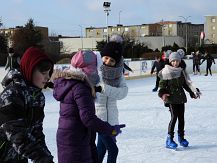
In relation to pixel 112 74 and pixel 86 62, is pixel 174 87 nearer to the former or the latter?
pixel 112 74

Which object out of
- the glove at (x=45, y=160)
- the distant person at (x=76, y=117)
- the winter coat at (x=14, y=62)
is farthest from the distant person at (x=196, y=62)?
the glove at (x=45, y=160)

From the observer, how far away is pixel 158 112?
9.16 m

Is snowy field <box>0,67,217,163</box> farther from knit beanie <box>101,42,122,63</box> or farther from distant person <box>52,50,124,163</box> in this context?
distant person <box>52,50,124,163</box>

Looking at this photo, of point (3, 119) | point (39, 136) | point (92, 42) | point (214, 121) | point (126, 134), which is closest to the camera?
point (3, 119)

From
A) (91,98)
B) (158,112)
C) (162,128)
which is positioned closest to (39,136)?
(91,98)

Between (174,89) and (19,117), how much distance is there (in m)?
3.66

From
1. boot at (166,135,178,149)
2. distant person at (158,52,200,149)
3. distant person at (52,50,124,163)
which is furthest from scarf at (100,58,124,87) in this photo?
boot at (166,135,178,149)

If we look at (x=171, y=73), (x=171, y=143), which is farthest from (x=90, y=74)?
(x=171, y=143)

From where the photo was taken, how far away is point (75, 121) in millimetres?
3000

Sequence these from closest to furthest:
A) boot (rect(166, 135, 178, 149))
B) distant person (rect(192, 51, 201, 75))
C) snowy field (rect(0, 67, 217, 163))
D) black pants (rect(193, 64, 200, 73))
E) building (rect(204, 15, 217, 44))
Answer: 1. snowy field (rect(0, 67, 217, 163))
2. boot (rect(166, 135, 178, 149))
3. distant person (rect(192, 51, 201, 75))
4. black pants (rect(193, 64, 200, 73))
5. building (rect(204, 15, 217, 44))

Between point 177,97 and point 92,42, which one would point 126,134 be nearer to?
point 177,97

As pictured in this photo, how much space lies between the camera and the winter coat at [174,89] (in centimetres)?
563

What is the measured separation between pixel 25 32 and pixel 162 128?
118ft

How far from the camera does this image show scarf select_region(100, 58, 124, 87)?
377 cm
